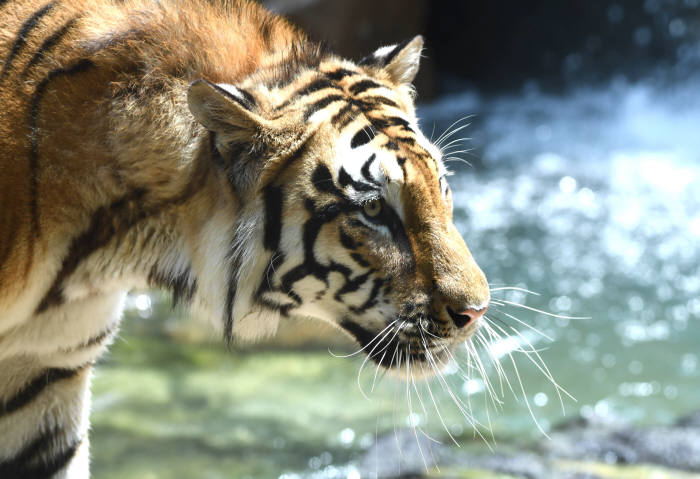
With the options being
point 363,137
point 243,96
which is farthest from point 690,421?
point 243,96

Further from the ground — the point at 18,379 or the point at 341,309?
the point at 341,309

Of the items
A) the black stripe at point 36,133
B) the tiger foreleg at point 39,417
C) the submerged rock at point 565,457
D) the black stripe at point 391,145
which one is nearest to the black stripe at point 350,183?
the black stripe at point 391,145

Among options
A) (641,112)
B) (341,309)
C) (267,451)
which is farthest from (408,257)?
(641,112)

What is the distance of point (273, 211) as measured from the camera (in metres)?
1.96

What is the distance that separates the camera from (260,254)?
1.99m

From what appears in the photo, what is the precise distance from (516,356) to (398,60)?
3.23 metres

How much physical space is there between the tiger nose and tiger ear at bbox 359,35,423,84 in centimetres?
66

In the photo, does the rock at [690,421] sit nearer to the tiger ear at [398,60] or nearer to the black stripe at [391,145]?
the tiger ear at [398,60]

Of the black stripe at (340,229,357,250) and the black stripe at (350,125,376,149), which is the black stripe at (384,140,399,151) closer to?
the black stripe at (350,125,376,149)

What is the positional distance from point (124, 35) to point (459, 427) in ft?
9.16

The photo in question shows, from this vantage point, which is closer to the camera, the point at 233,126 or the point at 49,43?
the point at 233,126

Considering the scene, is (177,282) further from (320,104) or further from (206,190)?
(320,104)

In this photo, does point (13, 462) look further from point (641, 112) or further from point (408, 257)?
point (641, 112)

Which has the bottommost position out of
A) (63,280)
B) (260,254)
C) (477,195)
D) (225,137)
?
(63,280)
